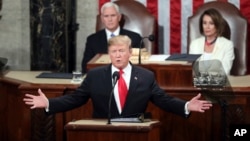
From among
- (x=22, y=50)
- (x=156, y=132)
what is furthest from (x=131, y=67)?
(x=22, y=50)

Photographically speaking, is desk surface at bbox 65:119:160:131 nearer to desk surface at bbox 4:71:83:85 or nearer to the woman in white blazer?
desk surface at bbox 4:71:83:85

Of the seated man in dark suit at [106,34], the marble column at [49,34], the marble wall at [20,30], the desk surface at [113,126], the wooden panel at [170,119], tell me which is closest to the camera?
the desk surface at [113,126]

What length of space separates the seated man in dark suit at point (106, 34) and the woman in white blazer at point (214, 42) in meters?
0.74

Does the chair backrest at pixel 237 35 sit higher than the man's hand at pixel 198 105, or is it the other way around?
the chair backrest at pixel 237 35

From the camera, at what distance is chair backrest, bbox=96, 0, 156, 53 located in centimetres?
873

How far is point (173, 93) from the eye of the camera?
7098 mm

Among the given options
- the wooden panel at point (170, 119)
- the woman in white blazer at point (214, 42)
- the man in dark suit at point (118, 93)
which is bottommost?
the wooden panel at point (170, 119)

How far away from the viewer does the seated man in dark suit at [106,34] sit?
27.1 feet

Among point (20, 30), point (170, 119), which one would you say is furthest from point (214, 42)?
point (20, 30)

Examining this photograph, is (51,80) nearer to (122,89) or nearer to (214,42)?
(122,89)

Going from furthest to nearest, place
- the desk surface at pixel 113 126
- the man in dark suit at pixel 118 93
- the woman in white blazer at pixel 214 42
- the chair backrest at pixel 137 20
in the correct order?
1. the chair backrest at pixel 137 20
2. the woman in white blazer at pixel 214 42
3. the man in dark suit at pixel 118 93
4. the desk surface at pixel 113 126

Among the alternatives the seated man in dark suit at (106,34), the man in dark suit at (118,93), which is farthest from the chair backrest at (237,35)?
the man in dark suit at (118,93)

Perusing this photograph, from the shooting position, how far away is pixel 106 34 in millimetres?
8398

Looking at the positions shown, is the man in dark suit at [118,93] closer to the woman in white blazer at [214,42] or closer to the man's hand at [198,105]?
the man's hand at [198,105]
